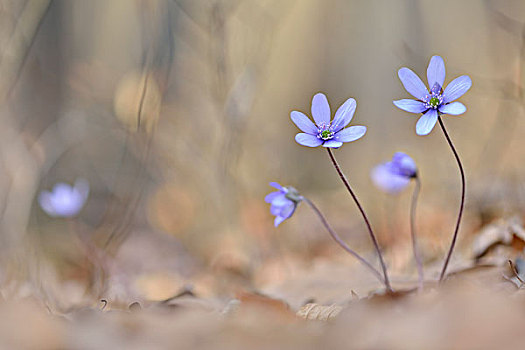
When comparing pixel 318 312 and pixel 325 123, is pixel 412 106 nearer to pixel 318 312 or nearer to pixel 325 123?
pixel 325 123

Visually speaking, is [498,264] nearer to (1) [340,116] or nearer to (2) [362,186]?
(1) [340,116]

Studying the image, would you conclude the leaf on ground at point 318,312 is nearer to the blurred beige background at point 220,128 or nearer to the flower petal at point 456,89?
the flower petal at point 456,89

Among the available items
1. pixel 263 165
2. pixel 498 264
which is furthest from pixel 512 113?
pixel 498 264

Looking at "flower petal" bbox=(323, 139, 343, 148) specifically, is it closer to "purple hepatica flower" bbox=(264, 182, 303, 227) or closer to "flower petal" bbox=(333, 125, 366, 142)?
"flower petal" bbox=(333, 125, 366, 142)

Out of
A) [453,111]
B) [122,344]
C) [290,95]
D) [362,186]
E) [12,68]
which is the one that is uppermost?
[12,68]

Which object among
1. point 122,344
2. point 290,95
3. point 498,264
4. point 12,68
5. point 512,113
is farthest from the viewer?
point 290,95
